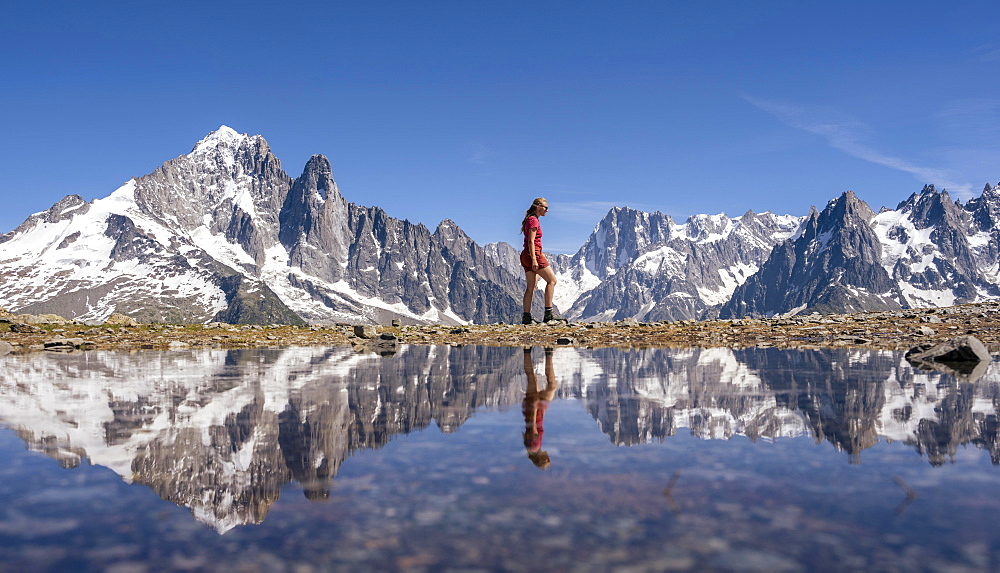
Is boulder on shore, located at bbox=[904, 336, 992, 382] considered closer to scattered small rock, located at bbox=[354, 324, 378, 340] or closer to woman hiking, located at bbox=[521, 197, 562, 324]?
woman hiking, located at bbox=[521, 197, 562, 324]

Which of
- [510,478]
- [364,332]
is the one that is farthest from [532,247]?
[510,478]

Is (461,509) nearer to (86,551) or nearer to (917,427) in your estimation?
(86,551)

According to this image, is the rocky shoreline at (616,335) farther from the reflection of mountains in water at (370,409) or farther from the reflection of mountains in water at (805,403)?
the reflection of mountains in water at (805,403)

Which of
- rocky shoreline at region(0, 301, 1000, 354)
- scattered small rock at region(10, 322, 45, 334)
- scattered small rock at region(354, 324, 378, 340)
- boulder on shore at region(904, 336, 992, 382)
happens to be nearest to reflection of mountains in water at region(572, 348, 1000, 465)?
boulder on shore at region(904, 336, 992, 382)

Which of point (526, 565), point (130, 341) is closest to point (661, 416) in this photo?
point (526, 565)

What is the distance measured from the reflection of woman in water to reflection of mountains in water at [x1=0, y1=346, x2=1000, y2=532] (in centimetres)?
31

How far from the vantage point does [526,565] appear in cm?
437

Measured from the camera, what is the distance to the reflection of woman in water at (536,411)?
7359 mm

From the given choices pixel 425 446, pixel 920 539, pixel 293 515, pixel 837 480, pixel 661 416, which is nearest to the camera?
pixel 920 539

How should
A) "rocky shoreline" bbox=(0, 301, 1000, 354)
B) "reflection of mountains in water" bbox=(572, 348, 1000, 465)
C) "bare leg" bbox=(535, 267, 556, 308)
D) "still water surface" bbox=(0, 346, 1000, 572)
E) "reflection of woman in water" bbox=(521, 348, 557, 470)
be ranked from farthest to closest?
"bare leg" bbox=(535, 267, 556, 308)
"rocky shoreline" bbox=(0, 301, 1000, 354)
"reflection of mountains in water" bbox=(572, 348, 1000, 465)
"reflection of woman in water" bbox=(521, 348, 557, 470)
"still water surface" bbox=(0, 346, 1000, 572)

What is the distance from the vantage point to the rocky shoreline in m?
26.2

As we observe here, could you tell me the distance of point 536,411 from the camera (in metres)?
10.5

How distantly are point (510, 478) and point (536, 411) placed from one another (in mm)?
4119

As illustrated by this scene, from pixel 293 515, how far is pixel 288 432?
138 inches
